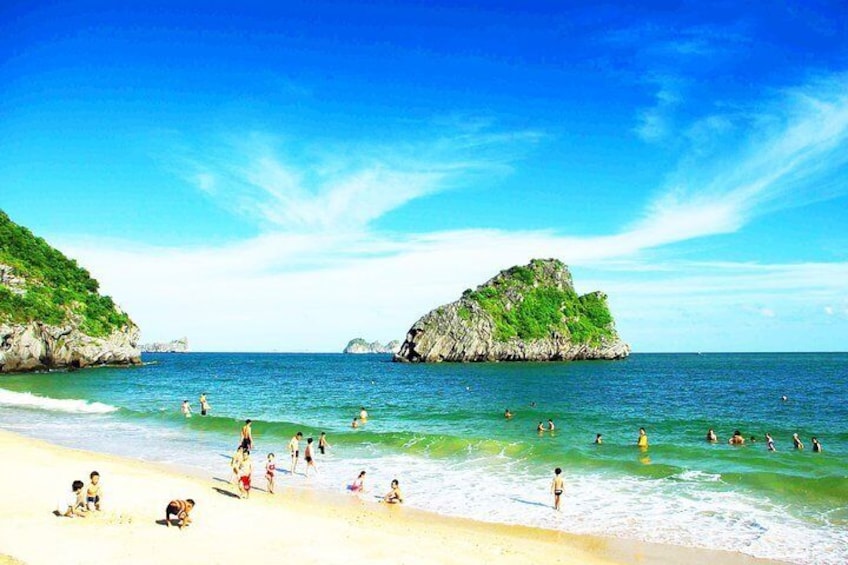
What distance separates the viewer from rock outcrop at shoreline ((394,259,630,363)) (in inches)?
5792

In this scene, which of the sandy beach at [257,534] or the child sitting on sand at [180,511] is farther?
the child sitting on sand at [180,511]

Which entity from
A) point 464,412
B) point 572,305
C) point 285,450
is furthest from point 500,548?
point 572,305

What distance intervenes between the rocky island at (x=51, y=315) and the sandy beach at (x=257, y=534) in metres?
80.7

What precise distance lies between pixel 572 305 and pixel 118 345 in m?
126

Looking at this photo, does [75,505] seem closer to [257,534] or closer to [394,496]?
[257,534]

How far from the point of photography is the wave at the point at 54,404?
47.6 metres

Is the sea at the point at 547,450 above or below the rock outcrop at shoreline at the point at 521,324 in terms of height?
below

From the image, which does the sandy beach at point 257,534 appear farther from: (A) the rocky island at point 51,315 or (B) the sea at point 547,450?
(A) the rocky island at point 51,315

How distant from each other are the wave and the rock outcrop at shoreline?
10020cm

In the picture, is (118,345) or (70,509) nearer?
(70,509)

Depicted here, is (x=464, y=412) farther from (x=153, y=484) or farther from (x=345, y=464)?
(x=153, y=484)

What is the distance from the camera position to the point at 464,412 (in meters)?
48.4

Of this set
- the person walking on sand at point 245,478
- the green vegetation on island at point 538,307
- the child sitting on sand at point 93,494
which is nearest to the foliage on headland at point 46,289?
the green vegetation on island at point 538,307

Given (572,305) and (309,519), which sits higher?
(572,305)
